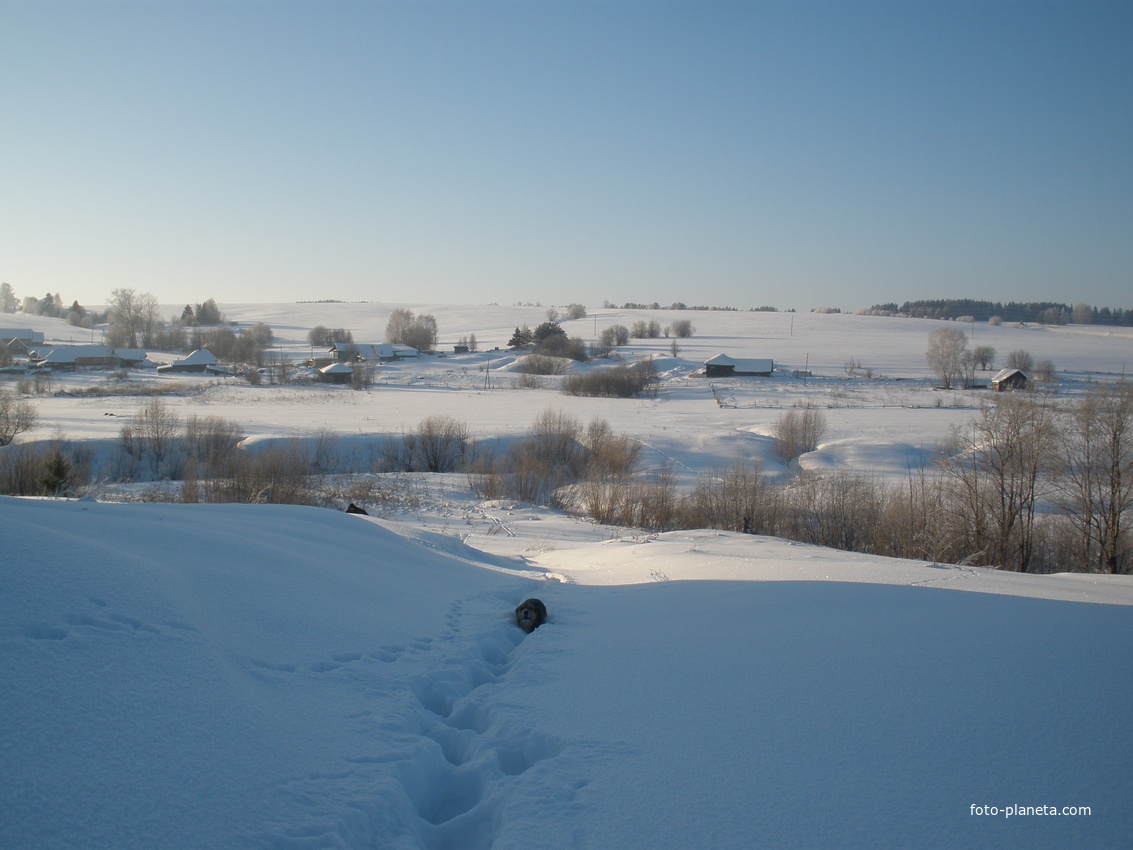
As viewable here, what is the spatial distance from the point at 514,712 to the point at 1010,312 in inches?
8243

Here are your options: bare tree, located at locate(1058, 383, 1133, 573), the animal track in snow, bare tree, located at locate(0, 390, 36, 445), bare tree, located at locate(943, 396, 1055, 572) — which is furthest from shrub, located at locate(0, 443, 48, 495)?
bare tree, located at locate(1058, 383, 1133, 573)

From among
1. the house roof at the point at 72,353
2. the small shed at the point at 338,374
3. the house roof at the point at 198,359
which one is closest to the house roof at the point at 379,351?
the small shed at the point at 338,374

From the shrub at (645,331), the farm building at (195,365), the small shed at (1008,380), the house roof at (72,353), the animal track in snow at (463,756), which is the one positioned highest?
the shrub at (645,331)

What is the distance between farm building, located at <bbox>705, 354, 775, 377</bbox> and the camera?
3196 inches

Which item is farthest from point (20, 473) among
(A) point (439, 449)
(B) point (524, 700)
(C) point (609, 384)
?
(C) point (609, 384)

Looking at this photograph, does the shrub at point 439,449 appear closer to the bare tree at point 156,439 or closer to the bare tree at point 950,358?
the bare tree at point 156,439

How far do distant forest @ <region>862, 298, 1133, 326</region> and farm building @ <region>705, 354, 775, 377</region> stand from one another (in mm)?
97013

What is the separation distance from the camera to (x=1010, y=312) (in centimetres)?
17025

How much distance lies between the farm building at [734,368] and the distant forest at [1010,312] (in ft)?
318

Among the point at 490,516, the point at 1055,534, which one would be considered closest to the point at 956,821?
the point at 490,516

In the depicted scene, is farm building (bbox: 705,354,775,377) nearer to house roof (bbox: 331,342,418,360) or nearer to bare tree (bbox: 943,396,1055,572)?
house roof (bbox: 331,342,418,360)

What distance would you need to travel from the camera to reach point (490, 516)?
17844 millimetres

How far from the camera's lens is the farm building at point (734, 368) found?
8119 cm

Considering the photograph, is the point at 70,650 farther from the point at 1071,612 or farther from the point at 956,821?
the point at 1071,612
